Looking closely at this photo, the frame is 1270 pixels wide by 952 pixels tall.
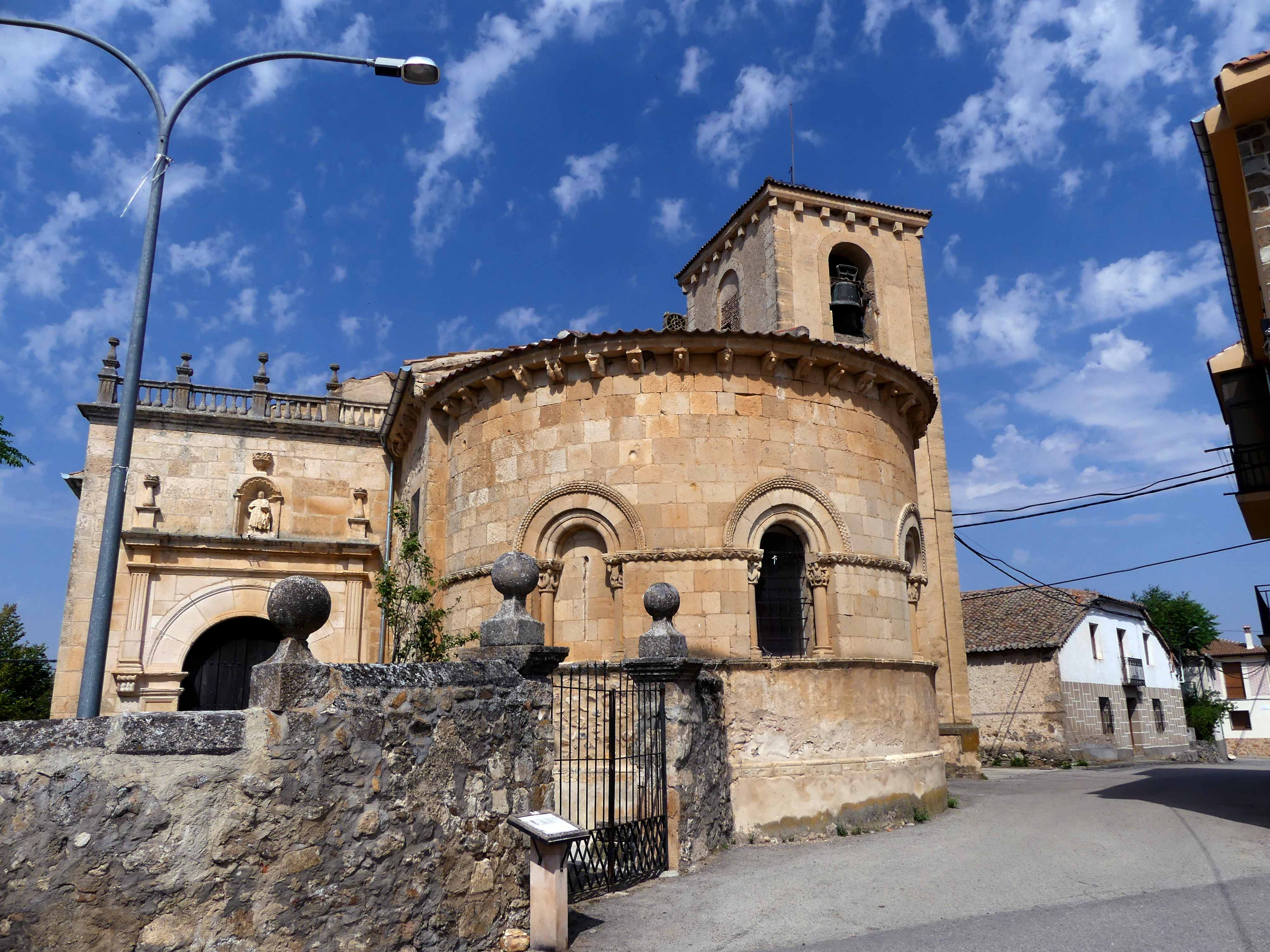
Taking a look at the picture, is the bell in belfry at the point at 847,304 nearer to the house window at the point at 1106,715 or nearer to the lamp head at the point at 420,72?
the lamp head at the point at 420,72

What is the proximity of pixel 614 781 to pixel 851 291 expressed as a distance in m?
11.4

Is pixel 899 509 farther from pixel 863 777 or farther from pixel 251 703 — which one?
pixel 251 703

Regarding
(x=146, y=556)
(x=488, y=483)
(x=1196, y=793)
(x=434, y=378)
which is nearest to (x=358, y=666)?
(x=488, y=483)

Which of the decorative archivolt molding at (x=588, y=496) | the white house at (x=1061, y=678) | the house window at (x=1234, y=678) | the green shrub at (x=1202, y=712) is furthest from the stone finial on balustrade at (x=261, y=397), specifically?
the house window at (x=1234, y=678)

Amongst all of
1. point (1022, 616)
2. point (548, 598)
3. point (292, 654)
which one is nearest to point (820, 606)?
point (548, 598)

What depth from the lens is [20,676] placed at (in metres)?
29.1

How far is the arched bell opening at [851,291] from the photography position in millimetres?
17078

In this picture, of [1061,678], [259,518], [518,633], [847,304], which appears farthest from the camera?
[1061,678]

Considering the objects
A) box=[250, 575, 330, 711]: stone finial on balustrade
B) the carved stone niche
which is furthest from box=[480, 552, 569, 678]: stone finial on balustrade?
the carved stone niche

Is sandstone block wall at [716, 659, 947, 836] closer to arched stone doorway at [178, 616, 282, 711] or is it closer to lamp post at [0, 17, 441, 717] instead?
lamp post at [0, 17, 441, 717]

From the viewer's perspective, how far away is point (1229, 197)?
34.2 feet

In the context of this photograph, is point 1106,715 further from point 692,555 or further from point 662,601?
point 662,601

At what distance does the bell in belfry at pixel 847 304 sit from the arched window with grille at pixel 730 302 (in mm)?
2217

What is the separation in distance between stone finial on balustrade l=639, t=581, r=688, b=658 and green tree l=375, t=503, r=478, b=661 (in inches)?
123
